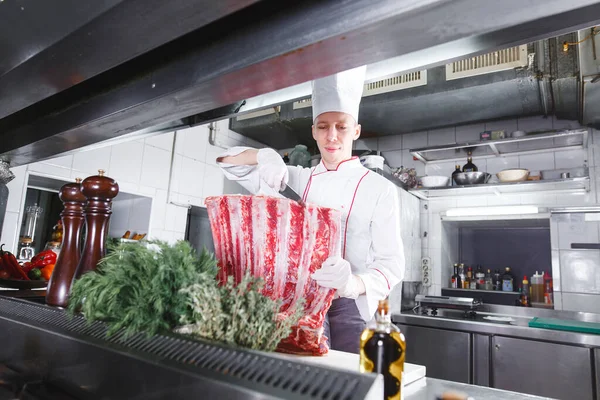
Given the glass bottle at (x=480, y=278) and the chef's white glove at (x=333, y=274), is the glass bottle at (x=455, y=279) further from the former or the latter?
the chef's white glove at (x=333, y=274)

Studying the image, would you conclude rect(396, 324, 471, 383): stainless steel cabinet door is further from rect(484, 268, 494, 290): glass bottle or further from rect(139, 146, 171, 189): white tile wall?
rect(139, 146, 171, 189): white tile wall

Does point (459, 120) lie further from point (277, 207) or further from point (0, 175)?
point (0, 175)

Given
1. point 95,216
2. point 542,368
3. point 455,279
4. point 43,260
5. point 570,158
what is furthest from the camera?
point 455,279

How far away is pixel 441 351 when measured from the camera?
2.91m

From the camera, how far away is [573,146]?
10.8 feet

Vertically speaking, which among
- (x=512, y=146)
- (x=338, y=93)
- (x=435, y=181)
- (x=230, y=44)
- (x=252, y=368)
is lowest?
(x=252, y=368)

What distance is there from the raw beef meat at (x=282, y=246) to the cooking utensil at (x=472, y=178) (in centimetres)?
287

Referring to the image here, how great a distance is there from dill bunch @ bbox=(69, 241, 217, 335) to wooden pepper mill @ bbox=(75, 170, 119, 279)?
0.21 metres

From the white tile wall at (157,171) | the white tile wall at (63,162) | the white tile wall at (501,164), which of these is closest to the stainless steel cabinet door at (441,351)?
the white tile wall at (501,164)

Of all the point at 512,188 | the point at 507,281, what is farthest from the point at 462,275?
the point at 512,188

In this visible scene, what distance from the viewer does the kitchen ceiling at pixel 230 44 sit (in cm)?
48

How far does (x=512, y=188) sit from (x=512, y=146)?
15.5 inches

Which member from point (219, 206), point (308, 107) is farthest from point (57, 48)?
point (308, 107)

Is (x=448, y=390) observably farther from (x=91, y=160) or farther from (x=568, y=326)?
(x=91, y=160)
